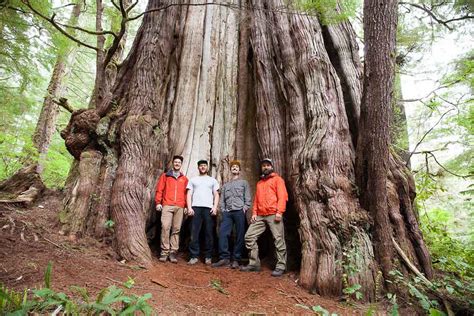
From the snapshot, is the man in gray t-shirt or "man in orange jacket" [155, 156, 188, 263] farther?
the man in gray t-shirt

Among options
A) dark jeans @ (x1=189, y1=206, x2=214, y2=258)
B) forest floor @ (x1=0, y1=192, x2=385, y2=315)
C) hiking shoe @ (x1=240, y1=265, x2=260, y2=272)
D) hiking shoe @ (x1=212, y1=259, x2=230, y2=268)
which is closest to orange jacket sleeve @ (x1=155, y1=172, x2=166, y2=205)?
dark jeans @ (x1=189, y1=206, x2=214, y2=258)

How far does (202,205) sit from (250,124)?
215 cm

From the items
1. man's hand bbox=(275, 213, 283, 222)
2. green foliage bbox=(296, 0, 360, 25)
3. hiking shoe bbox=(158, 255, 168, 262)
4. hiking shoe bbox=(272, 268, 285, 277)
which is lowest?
hiking shoe bbox=(272, 268, 285, 277)

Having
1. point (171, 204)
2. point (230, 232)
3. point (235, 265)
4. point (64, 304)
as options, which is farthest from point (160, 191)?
point (64, 304)

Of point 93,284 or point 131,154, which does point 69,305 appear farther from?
point 131,154

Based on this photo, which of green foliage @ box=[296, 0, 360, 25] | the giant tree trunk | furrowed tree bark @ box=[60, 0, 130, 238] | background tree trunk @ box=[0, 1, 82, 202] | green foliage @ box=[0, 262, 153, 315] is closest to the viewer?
green foliage @ box=[0, 262, 153, 315]

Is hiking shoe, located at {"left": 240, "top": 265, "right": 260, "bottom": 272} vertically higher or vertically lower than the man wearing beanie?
lower

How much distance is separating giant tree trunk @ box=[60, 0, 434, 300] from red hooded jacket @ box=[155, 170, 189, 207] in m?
0.20

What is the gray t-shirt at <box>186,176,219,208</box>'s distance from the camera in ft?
18.4

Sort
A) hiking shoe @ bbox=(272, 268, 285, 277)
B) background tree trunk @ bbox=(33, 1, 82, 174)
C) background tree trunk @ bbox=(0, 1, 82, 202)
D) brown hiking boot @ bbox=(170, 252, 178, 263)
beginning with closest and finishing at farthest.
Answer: hiking shoe @ bbox=(272, 268, 285, 277), brown hiking boot @ bbox=(170, 252, 178, 263), background tree trunk @ bbox=(0, 1, 82, 202), background tree trunk @ bbox=(33, 1, 82, 174)

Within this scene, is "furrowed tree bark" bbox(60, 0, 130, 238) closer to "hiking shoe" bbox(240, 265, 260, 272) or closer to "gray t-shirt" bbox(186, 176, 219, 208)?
"gray t-shirt" bbox(186, 176, 219, 208)

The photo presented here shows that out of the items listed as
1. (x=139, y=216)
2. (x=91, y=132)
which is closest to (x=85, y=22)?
(x=91, y=132)

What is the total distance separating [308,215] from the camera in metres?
4.67

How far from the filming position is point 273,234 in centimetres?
506
